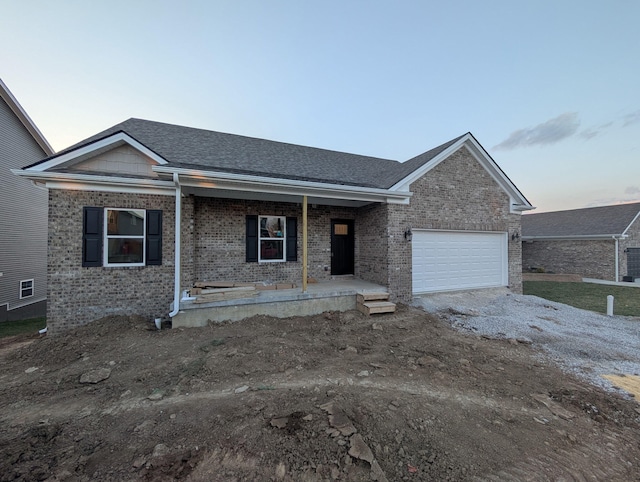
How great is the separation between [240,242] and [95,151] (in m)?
A: 4.32

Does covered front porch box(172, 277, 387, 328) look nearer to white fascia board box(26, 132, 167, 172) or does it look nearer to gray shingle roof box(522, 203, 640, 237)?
white fascia board box(26, 132, 167, 172)

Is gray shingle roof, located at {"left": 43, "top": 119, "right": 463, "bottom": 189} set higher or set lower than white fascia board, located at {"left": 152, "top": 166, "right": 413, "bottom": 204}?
higher

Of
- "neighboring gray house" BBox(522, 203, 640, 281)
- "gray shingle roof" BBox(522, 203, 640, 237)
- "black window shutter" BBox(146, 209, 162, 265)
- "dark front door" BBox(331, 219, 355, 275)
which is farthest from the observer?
"gray shingle roof" BBox(522, 203, 640, 237)

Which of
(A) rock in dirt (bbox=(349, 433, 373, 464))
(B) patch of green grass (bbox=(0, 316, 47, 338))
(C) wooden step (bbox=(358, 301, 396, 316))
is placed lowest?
(B) patch of green grass (bbox=(0, 316, 47, 338))

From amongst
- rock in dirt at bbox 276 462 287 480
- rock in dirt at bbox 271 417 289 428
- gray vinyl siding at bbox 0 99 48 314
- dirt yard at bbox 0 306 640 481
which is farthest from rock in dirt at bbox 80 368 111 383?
gray vinyl siding at bbox 0 99 48 314

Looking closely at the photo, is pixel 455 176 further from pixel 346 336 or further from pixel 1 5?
pixel 1 5

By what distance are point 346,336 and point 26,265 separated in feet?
46.4

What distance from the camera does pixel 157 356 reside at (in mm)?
4863

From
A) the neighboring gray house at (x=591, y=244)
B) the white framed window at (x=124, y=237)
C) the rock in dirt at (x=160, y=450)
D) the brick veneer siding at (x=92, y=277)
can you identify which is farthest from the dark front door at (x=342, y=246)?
the neighboring gray house at (x=591, y=244)

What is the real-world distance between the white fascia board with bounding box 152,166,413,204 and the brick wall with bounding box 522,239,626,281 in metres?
17.8

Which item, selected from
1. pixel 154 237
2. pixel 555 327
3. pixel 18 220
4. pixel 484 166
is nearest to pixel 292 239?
pixel 154 237

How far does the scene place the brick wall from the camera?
17.2 meters

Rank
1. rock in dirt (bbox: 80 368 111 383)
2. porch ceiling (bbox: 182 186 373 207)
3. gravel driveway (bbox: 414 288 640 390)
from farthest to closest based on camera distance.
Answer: porch ceiling (bbox: 182 186 373 207)
gravel driveway (bbox: 414 288 640 390)
rock in dirt (bbox: 80 368 111 383)

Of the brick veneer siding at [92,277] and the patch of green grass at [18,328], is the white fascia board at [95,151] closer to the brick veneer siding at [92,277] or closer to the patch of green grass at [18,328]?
the brick veneer siding at [92,277]
